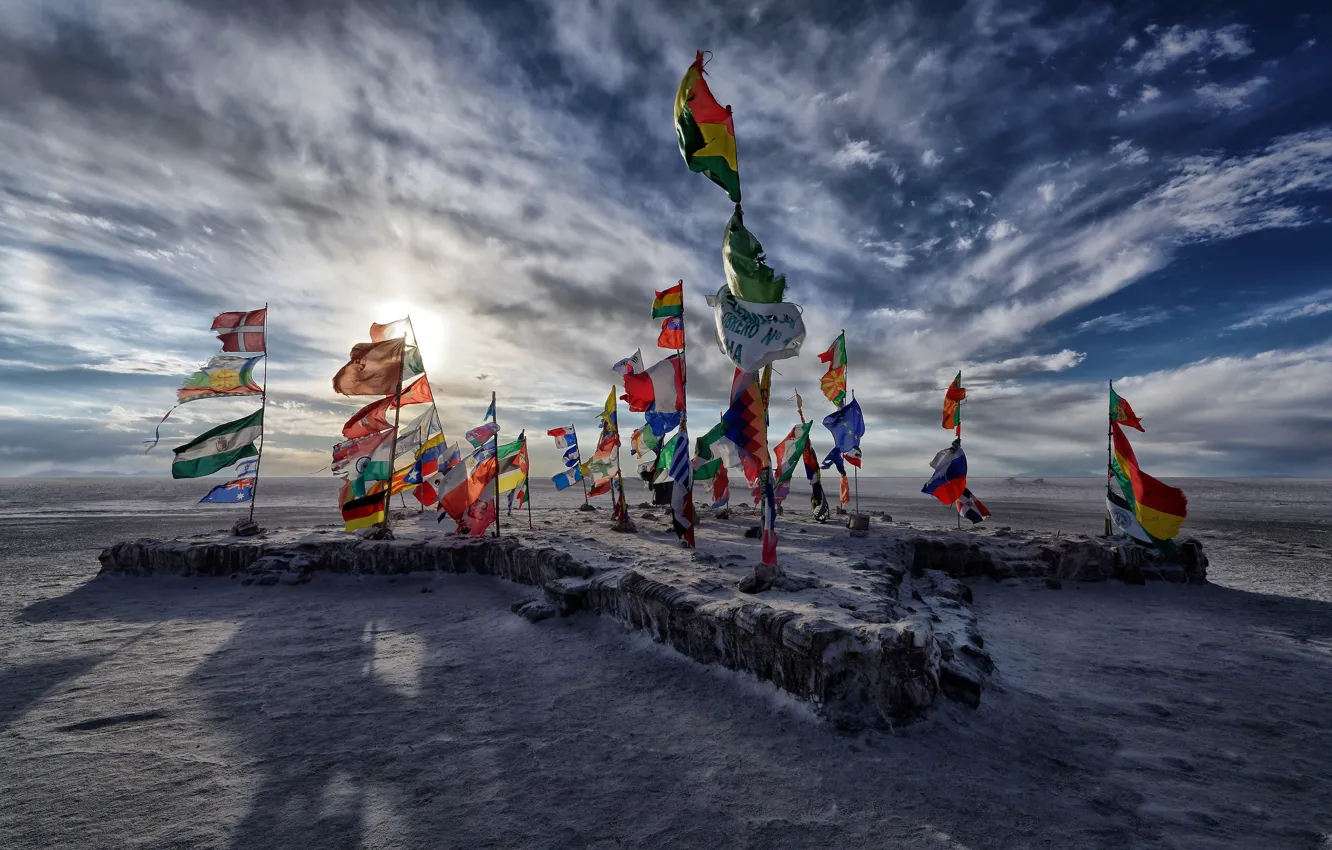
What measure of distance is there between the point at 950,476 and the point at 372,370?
59.1 feet

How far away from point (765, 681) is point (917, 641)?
6.52ft

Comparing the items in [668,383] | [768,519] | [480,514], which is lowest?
[480,514]

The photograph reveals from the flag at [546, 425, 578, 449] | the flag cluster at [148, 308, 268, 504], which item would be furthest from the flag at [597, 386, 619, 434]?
the flag cluster at [148, 308, 268, 504]

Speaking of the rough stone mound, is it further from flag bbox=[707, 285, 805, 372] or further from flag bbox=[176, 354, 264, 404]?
flag bbox=[176, 354, 264, 404]

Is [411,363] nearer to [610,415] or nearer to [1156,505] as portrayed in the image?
[610,415]

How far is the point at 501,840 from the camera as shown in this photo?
14.4 ft

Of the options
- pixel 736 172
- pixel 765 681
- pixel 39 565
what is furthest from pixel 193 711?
pixel 39 565

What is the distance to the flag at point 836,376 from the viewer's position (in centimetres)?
2066

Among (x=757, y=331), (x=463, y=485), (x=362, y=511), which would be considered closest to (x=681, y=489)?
(x=757, y=331)

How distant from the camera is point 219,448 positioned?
17.6 metres

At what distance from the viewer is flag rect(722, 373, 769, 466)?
9.62m

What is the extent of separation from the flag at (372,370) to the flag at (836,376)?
15.1 metres

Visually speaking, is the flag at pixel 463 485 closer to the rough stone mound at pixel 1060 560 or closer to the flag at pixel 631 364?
the flag at pixel 631 364

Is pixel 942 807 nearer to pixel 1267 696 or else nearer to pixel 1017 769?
pixel 1017 769
